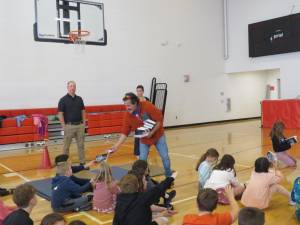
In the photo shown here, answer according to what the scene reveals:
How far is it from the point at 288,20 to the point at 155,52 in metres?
5.54

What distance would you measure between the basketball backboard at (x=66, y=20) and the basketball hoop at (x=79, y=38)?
21cm

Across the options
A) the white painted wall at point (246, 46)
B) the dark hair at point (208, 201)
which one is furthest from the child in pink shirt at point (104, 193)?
the white painted wall at point (246, 46)

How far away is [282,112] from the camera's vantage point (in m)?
13.0

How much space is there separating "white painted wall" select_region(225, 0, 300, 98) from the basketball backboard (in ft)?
23.0

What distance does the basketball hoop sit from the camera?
1175 centimetres

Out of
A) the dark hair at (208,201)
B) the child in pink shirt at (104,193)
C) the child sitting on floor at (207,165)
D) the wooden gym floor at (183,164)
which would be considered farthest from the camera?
the child sitting on floor at (207,165)

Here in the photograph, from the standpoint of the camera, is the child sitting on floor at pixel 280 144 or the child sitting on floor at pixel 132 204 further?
the child sitting on floor at pixel 280 144

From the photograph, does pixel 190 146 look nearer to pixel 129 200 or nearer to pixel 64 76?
pixel 64 76

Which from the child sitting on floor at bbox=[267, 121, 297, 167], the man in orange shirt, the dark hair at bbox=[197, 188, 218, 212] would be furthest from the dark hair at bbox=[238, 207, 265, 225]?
the child sitting on floor at bbox=[267, 121, 297, 167]

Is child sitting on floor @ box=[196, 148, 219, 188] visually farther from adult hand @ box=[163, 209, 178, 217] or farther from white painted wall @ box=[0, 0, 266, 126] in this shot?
white painted wall @ box=[0, 0, 266, 126]

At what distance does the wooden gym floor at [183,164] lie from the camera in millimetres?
4414

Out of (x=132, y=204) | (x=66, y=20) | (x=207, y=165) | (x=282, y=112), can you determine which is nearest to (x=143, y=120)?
(x=207, y=165)

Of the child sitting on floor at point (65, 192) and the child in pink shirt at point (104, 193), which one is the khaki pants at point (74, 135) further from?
the child in pink shirt at point (104, 193)

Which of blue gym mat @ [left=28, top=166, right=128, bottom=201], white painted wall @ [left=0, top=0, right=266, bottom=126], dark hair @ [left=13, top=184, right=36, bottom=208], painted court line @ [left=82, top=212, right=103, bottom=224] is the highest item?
white painted wall @ [left=0, top=0, right=266, bottom=126]
